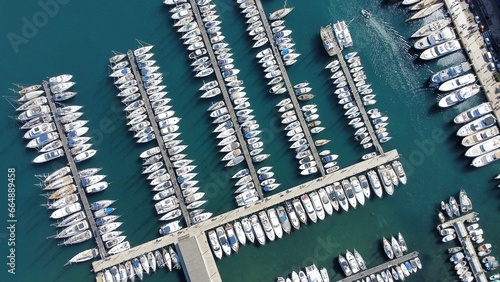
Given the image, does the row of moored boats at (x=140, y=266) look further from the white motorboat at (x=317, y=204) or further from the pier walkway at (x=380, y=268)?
the pier walkway at (x=380, y=268)

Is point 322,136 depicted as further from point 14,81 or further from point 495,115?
point 14,81

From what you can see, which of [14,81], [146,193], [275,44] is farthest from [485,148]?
[14,81]

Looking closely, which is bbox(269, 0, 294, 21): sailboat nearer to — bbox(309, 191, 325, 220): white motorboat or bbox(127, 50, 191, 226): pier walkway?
bbox(127, 50, 191, 226): pier walkway

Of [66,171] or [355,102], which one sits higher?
[66,171]

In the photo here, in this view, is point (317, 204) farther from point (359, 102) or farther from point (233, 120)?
point (233, 120)

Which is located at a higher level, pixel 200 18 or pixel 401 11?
pixel 200 18

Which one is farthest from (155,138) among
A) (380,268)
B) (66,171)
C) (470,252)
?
(470,252)
